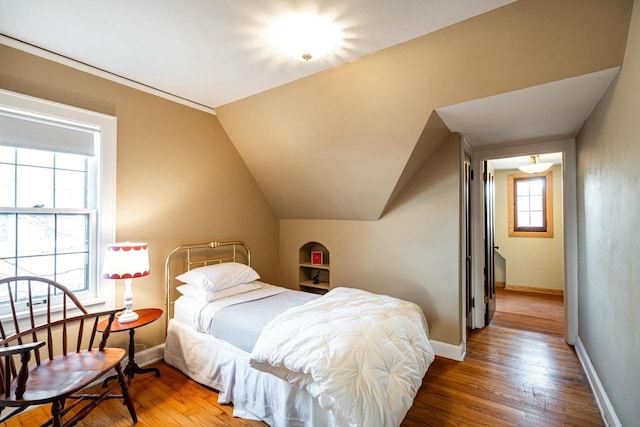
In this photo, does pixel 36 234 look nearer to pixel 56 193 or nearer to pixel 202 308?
pixel 56 193

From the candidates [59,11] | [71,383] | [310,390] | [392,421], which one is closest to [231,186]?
[59,11]

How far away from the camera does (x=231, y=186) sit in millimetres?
3588

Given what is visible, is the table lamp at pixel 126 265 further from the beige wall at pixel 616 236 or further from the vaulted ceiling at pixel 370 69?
the beige wall at pixel 616 236

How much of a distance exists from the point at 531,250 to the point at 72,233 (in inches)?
266

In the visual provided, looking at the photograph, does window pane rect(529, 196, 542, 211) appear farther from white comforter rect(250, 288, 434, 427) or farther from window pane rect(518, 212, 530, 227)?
white comforter rect(250, 288, 434, 427)

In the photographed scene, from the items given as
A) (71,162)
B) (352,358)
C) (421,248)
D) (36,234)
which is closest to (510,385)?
(421,248)

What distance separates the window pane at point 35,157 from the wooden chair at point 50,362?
88 centimetres

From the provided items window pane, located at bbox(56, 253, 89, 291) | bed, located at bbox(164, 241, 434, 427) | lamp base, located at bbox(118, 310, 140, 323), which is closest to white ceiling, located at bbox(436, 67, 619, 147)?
bed, located at bbox(164, 241, 434, 427)

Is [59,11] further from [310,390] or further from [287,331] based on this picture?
[310,390]

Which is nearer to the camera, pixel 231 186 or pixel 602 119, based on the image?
pixel 602 119

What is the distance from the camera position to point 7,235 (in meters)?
2.11

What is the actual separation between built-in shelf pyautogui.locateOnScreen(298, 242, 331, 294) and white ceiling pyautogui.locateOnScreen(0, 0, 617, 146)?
7.54 feet

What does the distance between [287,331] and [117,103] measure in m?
2.39

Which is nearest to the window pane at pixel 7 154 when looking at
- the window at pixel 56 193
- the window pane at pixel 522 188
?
the window at pixel 56 193
